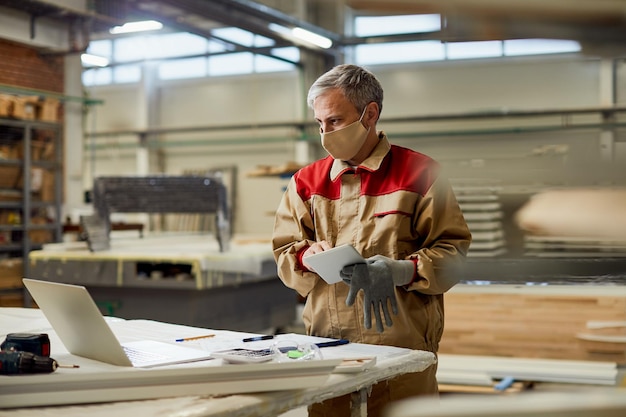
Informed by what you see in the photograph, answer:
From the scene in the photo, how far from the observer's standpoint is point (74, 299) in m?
1.66

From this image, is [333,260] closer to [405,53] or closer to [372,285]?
[372,285]

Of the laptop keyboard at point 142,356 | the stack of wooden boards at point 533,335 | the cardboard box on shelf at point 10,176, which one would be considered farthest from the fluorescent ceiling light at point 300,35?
the laptop keyboard at point 142,356

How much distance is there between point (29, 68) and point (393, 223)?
8.89 meters

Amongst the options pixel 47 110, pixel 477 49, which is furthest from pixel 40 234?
pixel 477 49

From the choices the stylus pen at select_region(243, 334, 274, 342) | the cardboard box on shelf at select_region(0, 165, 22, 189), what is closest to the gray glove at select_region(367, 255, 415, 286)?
the stylus pen at select_region(243, 334, 274, 342)

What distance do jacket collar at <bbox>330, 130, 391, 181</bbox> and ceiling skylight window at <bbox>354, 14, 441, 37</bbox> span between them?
71.0 inches

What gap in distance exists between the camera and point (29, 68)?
9.70m

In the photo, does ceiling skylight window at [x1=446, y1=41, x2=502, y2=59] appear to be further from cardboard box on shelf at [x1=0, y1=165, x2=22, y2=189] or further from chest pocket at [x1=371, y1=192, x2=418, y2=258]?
cardboard box on shelf at [x1=0, y1=165, x2=22, y2=189]

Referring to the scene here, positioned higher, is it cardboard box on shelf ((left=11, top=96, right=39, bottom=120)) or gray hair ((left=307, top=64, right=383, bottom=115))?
cardboard box on shelf ((left=11, top=96, right=39, bottom=120))

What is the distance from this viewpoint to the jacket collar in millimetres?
2205

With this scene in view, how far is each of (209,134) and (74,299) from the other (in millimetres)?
14312

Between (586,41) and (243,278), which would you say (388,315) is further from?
(243,278)

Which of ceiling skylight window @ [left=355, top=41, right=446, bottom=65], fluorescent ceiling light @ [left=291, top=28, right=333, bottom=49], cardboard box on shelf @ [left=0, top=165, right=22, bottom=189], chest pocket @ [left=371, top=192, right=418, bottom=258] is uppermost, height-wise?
fluorescent ceiling light @ [left=291, top=28, right=333, bottom=49]

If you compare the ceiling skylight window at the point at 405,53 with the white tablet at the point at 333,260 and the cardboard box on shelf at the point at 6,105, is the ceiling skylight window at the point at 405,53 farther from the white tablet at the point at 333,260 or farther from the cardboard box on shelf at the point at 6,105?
the cardboard box on shelf at the point at 6,105
